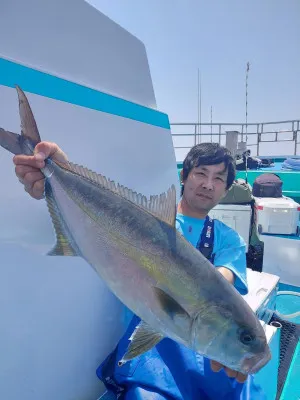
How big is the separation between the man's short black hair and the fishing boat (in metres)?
0.42

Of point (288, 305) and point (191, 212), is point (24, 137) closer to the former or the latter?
point (191, 212)

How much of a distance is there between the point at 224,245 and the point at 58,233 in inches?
46.2

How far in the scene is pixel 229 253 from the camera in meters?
1.75

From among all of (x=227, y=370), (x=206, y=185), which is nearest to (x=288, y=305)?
(x=206, y=185)

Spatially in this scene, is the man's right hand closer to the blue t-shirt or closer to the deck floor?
the blue t-shirt

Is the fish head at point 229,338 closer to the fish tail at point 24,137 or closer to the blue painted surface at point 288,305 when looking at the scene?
the fish tail at point 24,137

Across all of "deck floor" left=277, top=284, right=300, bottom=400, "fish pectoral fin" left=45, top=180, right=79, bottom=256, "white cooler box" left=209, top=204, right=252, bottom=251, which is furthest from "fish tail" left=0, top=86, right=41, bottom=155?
"white cooler box" left=209, top=204, right=252, bottom=251

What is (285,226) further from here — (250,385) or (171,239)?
(171,239)

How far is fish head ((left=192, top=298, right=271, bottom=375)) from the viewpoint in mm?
746

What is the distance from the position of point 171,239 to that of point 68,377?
112 centimetres

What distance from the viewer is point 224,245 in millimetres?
1825

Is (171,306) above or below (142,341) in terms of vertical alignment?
above

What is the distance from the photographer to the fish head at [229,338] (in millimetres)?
746

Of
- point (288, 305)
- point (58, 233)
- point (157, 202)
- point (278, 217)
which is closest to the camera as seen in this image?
point (157, 202)
